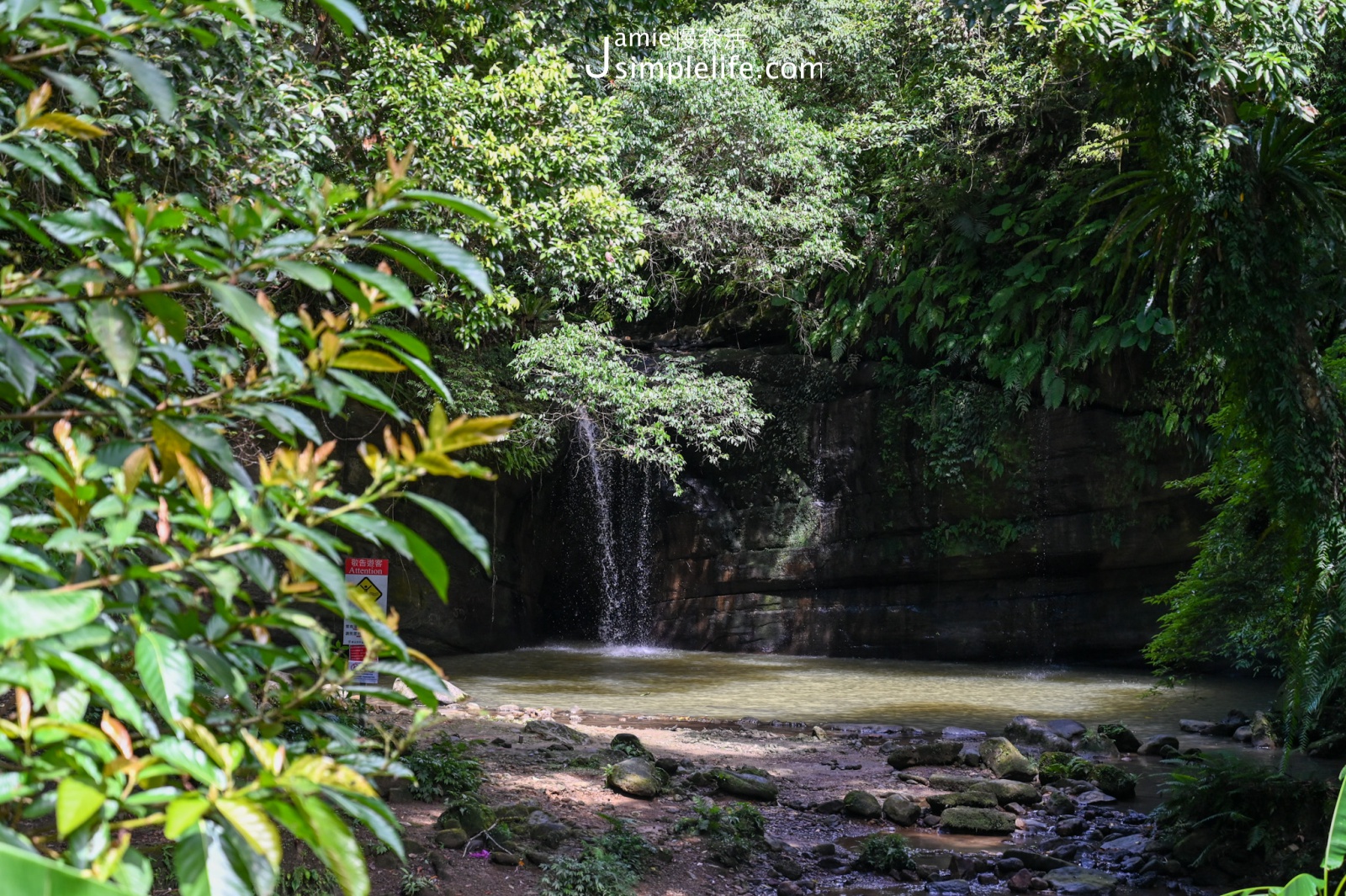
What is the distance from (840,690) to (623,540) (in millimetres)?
6103

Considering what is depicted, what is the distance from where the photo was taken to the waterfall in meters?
17.5

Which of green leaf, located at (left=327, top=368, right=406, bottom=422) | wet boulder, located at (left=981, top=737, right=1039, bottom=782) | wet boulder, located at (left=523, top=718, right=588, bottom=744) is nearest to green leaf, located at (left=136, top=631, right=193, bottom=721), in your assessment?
green leaf, located at (left=327, top=368, right=406, bottom=422)

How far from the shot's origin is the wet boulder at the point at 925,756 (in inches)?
316

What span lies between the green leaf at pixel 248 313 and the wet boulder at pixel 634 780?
217 inches

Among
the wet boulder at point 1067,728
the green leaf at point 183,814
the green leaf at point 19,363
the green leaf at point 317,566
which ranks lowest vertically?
the wet boulder at point 1067,728

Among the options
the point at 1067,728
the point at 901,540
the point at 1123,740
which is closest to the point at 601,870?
the point at 1123,740

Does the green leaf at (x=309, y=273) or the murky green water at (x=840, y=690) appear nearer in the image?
the green leaf at (x=309, y=273)

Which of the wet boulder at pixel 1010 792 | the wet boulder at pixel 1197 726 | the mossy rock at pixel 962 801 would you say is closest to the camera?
the mossy rock at pixel 962 801

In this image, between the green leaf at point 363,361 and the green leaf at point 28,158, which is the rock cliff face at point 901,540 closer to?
the green leaf at point 363,361

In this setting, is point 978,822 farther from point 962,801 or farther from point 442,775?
point 442,775

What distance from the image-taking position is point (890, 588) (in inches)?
637

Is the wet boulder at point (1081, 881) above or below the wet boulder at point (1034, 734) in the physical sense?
below

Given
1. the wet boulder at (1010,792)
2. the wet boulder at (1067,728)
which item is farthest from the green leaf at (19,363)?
the wet boulder at (1067,728)

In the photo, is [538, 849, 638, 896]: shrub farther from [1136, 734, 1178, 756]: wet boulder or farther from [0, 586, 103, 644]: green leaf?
[1136, 734, 1178, 756]: wet boulder
